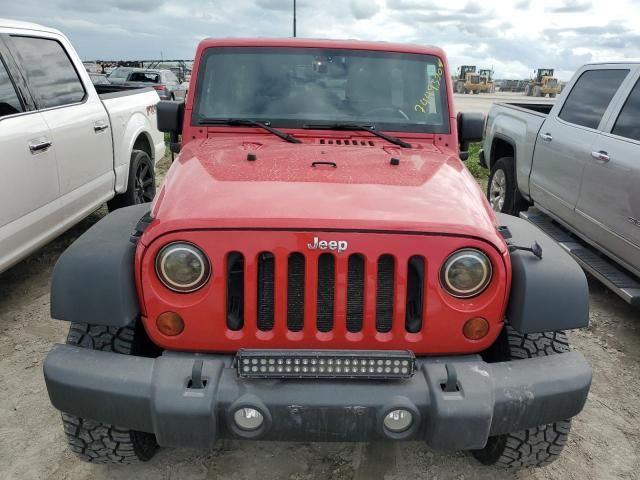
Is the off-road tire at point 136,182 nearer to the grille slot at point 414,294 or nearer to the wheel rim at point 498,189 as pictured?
the wheel rim at point 498,189

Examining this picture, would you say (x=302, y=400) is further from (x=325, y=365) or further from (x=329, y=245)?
(x=329, y=245)

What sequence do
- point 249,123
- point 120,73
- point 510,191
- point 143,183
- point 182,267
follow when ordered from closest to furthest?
point 182,267, point 249,123, point 143,183, point 510,191, point 120,73

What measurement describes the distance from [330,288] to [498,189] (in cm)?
498

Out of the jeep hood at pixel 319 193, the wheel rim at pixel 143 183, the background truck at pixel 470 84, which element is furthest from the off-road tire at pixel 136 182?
the background truck at pixel 470 84

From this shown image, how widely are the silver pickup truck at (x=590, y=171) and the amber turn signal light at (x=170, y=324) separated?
302cm

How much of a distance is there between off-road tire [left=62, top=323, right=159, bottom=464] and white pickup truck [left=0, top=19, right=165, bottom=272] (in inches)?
66.8

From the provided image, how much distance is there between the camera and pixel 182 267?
2.10 m

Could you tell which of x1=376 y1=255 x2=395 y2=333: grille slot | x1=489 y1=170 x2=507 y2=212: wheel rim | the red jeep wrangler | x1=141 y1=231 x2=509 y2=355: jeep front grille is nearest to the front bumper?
the red jeep wrangler

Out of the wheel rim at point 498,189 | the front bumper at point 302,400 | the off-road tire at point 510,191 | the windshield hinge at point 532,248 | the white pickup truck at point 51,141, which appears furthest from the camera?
the wheel rim at point 498,189

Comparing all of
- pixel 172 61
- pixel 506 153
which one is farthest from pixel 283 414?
pixel 172 61

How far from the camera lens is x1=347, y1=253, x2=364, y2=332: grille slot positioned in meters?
2.14

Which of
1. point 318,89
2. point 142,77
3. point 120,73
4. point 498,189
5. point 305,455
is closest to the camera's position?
point 305,455

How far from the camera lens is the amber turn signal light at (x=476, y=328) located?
2182mm

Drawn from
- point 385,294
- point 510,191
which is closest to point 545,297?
point 385,294
